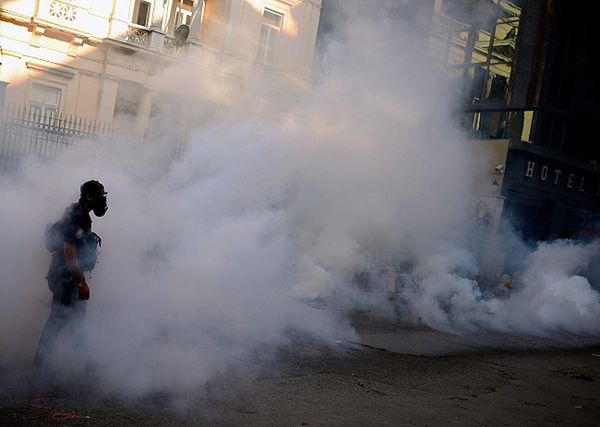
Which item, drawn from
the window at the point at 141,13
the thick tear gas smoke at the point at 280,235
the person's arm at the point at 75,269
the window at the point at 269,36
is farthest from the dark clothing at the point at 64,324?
the window at the point at 141,13

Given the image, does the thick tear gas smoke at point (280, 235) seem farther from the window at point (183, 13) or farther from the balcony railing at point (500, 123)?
the window at point (183, 13)

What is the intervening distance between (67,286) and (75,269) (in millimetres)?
169

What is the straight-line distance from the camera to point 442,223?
42.1 feet

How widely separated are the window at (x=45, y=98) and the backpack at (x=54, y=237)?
36.5 ft

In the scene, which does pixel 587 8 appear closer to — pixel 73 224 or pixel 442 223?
pixel 442 223

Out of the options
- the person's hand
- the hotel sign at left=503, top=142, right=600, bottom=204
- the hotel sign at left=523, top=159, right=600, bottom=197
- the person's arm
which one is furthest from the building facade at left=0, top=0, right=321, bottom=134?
the person's hand

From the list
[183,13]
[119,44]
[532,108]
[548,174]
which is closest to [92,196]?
[119,44]

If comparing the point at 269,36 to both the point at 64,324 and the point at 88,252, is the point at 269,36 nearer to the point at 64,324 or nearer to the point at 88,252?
the point at 88,252

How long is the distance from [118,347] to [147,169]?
243 centimetres

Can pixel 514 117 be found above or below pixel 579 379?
above

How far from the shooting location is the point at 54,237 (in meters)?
4.55

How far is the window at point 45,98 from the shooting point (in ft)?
48.5

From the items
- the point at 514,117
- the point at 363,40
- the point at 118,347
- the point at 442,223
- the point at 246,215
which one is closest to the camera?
the point at 118,347

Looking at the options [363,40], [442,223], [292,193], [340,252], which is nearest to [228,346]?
[292,193]
